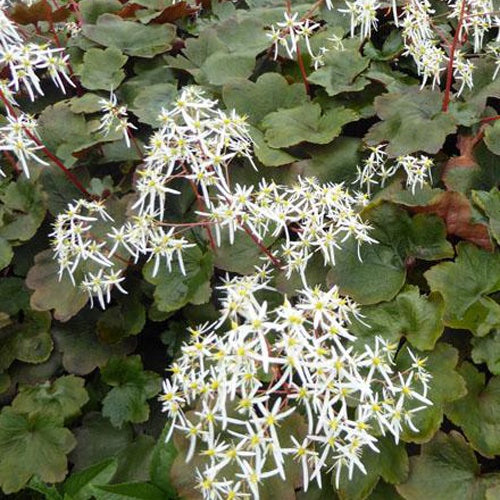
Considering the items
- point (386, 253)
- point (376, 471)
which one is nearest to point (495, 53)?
point (386, 253)

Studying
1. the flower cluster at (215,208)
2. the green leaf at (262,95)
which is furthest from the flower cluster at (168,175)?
the green leaf at (262,95)

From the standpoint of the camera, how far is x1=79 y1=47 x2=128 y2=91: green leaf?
228cm

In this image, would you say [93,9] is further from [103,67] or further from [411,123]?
[411,123]

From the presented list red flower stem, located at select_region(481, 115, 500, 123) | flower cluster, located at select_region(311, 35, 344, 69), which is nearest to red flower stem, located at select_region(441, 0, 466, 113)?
red flower stem, located at select_region(481, 115, 500, 123)

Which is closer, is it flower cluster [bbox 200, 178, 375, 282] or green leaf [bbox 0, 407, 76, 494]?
flower cluster [bbox 200, 178, 375, 282]

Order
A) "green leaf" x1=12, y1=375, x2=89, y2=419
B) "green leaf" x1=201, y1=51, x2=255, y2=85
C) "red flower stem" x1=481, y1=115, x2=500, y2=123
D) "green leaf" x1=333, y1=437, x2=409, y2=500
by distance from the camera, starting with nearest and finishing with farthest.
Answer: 1. "green leaf" x1=333, y1=437, x2=409, y2=500
2. "green leaf" x1=12, y1=375, x2=89, y2=419
3. "red flower stem" x1=481, y1=115, x2=500, y2=123
4. "green leaf" x1=201, y1=51, x2=255, y2=85

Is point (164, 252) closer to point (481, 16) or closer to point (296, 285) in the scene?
point (296, 285)

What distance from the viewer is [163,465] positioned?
1.58 metres

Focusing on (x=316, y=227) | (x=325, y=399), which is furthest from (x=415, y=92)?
(x=325, y=399)

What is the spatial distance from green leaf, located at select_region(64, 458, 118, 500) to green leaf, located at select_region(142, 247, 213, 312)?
435 mm

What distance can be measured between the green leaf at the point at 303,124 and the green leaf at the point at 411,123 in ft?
0.33

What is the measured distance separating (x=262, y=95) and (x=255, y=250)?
25.6 inches

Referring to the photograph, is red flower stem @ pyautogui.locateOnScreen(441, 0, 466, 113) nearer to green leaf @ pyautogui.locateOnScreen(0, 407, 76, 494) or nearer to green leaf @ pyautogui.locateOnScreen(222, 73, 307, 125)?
green leaf @ pyautogui.locateOnScreen(222, 73, 307, 125)

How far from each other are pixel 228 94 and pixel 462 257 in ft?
3.11
